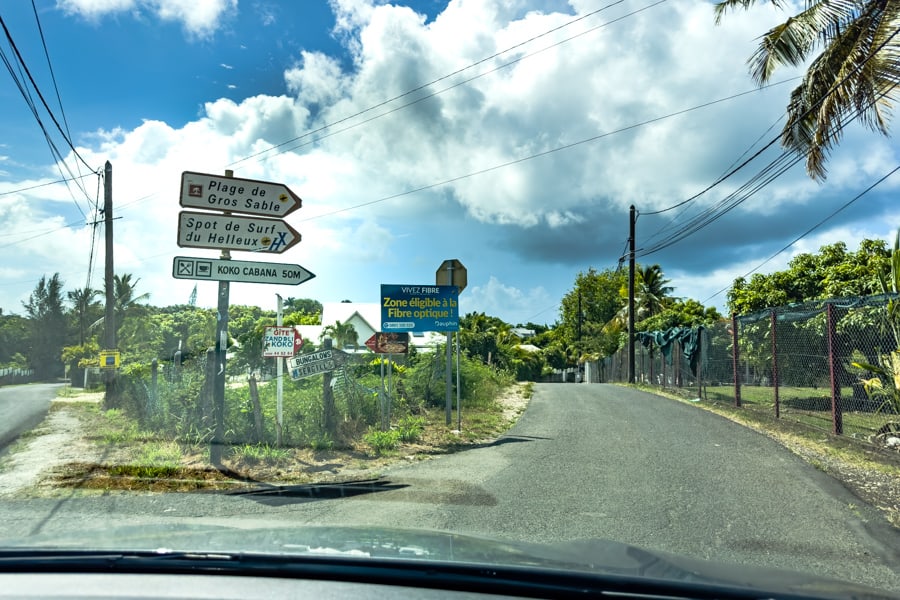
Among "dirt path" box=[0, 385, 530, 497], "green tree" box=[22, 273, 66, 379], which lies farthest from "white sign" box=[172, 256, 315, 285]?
"green tree" box=[22, 273, 66, 379]

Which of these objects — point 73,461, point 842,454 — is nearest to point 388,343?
point 73,461

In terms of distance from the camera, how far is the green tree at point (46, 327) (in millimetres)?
67188

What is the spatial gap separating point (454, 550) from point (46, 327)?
77.8m

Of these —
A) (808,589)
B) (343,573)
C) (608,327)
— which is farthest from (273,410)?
(608,327)

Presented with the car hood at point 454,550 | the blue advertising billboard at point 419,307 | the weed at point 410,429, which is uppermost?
the blue advertising billboard at point 419,307

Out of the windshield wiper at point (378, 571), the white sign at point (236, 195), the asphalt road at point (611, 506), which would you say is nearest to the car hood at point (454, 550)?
the windshield wiper at point (378, 571)

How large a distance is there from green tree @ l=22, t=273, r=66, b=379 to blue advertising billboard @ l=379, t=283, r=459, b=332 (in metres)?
67.1

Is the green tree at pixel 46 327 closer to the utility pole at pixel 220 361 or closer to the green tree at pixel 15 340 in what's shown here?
the green tree at pixel 15 340

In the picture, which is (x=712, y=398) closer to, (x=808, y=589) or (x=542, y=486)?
(x=542, y=486)

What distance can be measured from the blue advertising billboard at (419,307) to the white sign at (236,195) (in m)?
3.01

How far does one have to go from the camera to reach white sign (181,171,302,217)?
8.35m

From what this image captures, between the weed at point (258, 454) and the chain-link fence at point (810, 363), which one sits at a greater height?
the chain-link fence at point (810, 363)

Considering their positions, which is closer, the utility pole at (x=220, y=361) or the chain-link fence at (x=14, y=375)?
the utility pole at (x=220, y=361)

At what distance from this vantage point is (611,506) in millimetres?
6188
